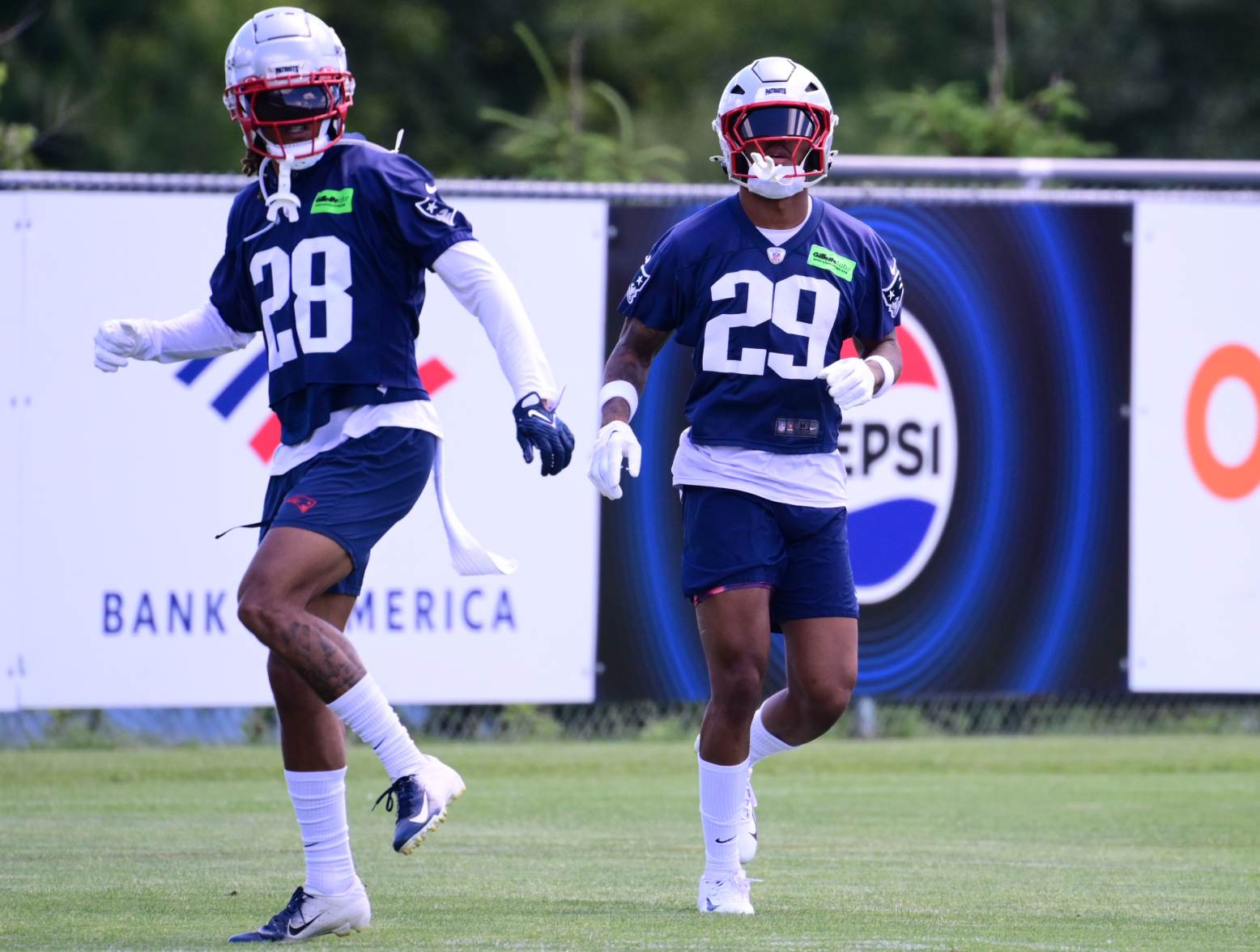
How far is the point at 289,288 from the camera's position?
5379mm

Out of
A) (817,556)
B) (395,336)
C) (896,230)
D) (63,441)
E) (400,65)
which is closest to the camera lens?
(395,336)

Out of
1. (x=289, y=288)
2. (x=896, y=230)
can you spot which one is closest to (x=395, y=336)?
(x=289, y=288)

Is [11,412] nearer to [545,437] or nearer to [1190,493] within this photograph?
[545,437]

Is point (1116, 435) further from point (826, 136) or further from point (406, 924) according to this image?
point (406, 924)

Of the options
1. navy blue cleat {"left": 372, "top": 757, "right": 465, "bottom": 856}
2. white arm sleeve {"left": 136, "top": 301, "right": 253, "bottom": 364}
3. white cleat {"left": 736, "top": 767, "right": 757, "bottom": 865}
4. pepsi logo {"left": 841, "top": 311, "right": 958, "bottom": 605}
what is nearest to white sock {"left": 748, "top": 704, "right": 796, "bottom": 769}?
white cleat {"left": 736, "top": 767, "right": 757, "bottom": 865}

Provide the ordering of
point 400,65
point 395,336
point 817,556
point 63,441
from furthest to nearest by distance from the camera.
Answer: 1. point 400,65
2. point 63,441
3. point 817,556
4. point 395,336

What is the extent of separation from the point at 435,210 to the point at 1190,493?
6.57 meters

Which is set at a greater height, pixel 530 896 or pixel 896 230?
pixel 896 230

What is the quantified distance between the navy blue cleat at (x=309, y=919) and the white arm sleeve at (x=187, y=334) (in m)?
1.56

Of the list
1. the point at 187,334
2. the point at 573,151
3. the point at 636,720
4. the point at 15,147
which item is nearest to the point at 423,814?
the point at 187,334

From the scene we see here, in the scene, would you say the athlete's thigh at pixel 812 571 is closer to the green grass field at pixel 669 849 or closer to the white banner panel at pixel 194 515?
the green grass field at pixel 669 849

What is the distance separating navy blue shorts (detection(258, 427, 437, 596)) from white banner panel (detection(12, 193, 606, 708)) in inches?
178

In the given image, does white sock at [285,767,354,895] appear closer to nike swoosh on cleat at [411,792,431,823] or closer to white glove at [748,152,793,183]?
nike swoosh on cleat at [411,792,431,823]

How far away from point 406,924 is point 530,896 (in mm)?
666
